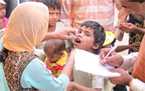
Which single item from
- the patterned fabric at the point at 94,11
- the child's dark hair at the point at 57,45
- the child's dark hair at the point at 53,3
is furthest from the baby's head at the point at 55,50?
the child's dark hair at the point at 53,3

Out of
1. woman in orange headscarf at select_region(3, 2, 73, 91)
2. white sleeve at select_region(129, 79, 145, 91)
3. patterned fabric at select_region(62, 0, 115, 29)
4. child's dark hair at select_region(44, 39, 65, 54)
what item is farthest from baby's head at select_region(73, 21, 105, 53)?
patterned fabric at select_region(62, 0, 115, 29)

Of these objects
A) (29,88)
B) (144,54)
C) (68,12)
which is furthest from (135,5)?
(68,12)

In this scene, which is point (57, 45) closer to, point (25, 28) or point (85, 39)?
point (85, 39)

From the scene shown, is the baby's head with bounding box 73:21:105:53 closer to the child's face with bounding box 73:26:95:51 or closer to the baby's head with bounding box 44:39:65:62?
the child's face with bounding box 73:26:95:51

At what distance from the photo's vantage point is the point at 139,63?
1708mm

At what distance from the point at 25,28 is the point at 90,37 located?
644 millimetres

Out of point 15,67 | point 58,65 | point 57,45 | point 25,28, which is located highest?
point 25,28

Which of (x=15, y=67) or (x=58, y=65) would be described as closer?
(x=15, y=67)

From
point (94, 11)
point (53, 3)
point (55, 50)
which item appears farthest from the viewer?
point (53, 3)

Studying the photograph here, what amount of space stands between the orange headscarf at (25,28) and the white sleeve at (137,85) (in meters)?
0.61

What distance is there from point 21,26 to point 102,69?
50 cm

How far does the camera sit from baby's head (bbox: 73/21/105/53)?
8.31ft

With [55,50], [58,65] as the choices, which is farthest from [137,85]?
[55,50]

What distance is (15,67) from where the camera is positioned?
6.88ft
